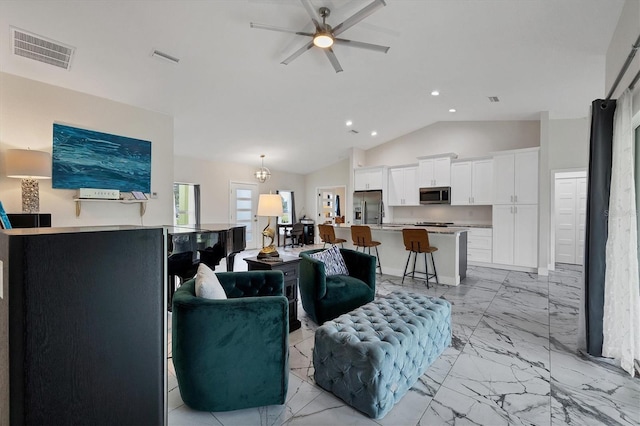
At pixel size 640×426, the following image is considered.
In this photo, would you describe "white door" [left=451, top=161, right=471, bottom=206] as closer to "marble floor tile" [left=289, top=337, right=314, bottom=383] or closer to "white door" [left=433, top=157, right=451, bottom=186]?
"white door" [left=433, top=157, right=451, bottom=186]

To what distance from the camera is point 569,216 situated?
6.14 m

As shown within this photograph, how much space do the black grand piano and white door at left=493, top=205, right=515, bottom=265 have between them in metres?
5.07

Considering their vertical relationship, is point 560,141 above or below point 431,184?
above

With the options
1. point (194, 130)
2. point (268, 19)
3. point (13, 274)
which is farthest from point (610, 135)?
point (194, 130)

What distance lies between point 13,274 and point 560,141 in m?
7.54

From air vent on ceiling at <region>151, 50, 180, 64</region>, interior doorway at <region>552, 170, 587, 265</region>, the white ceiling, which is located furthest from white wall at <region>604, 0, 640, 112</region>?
air vent on ceiling at <region>151, 50, 180, 64</region>

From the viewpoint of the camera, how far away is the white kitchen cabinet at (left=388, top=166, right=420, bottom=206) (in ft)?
23.3

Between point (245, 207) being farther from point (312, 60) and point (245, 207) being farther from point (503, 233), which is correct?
point (503, 233)

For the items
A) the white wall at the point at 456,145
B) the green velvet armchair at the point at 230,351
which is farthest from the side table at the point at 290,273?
the white wall at the point at 456,145

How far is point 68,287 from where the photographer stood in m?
0.96

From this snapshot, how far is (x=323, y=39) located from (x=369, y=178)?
5276mm

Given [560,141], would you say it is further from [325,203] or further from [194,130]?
[194,130]

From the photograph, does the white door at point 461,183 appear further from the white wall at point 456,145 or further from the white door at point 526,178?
the white door at point 526,178

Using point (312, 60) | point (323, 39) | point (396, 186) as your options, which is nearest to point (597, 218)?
point (323, 39)
